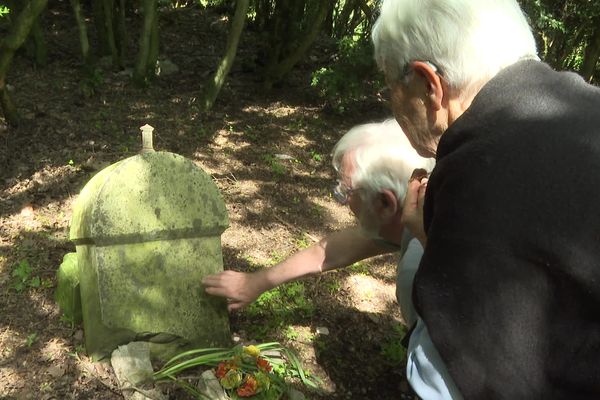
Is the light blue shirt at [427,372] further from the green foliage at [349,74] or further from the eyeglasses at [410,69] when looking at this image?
the green foliage at [349,74]

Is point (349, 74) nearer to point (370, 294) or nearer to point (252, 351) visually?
point (370, 294)

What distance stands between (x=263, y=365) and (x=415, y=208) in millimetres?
1105

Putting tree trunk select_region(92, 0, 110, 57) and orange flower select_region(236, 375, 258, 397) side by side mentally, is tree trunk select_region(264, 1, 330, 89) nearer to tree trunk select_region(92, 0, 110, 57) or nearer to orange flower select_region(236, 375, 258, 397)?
tree trunk select_region(92, 0, 110, 57)

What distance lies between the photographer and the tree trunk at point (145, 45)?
18.9ft

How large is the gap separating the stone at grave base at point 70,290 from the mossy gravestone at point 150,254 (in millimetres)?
142

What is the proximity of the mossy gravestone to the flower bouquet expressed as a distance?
0.13 metres

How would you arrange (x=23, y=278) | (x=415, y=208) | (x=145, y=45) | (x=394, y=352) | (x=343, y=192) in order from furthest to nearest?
(x=145, y=45), (x=23, y=278), (x=394, y=352), (x=343, y=192), (x=415, y=208)

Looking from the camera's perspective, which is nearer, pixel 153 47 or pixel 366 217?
pixel 366 217

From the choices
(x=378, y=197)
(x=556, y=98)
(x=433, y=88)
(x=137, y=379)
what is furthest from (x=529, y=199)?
(x=137, y=379)

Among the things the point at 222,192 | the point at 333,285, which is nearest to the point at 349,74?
the point at 222,192

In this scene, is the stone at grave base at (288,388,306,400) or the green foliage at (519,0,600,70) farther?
the green foliage at (519,0,600,70)

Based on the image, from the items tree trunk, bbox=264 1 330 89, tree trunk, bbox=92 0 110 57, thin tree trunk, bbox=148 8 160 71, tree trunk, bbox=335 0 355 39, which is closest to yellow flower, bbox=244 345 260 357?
thin tree trunk, bbox=148 8 160 71

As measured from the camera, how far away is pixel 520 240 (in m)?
1.24

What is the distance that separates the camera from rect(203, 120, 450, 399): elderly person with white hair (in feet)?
7.23
